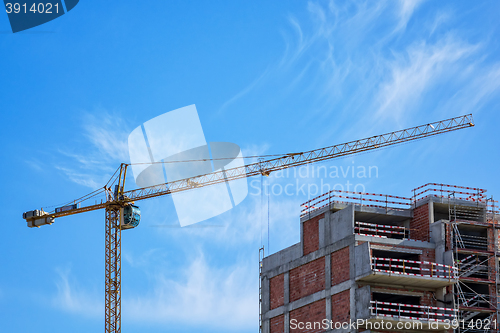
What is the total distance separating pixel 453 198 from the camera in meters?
63.8

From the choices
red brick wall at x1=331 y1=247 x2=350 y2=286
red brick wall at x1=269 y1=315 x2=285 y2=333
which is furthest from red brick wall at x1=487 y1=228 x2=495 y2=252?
red brick wall at x1=269 y1=315 x2=285 y2=333

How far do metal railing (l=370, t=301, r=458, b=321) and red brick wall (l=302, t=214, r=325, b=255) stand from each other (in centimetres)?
729

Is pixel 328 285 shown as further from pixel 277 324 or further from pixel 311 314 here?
pixel 277 324

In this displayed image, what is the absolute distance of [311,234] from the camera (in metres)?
66.4

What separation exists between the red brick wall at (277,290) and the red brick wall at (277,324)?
0.99 m

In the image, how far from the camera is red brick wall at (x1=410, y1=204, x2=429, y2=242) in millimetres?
63156

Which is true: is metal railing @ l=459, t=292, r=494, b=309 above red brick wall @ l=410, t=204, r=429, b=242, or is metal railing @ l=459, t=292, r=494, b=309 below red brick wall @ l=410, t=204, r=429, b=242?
below

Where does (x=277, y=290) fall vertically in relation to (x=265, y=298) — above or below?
above

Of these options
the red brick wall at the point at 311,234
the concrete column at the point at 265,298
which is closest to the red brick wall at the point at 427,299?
the red brick wall at the point at 311,234

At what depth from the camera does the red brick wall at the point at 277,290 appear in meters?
68.4

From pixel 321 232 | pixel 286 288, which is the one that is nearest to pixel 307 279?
pixel 286 288

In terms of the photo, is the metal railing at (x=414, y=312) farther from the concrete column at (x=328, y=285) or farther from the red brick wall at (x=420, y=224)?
the red brick wall at (x=420, y=224)

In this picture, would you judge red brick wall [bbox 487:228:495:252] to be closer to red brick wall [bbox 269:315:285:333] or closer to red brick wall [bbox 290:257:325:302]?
red brick wall [bbox 290:257:325:302]

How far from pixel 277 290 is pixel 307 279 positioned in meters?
4.20
